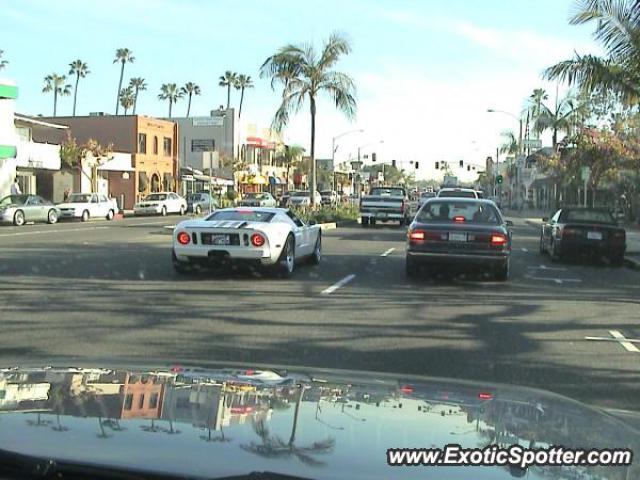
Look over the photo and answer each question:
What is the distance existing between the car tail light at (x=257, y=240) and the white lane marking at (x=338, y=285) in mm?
1451

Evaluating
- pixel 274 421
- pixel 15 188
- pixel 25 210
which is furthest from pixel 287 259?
pixel 15 188

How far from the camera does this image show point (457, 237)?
13.8 m

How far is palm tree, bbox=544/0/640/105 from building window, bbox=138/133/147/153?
45622 millimetres

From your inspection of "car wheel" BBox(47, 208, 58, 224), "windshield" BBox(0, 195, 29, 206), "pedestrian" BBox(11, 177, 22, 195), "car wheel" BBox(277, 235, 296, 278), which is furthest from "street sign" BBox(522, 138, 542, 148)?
"car wheel" BBox(277, 235, 296, 278)

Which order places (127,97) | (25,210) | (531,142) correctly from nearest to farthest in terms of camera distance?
(25,210) < (531,142) < (127,97)

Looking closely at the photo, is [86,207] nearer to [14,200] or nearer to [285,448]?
[14,200]

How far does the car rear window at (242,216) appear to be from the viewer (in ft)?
47.7

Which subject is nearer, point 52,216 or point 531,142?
point 52,216

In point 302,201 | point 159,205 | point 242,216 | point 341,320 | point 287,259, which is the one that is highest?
point 302,201

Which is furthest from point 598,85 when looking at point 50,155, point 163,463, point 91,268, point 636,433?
point 50,155

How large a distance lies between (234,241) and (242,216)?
1118 millimetres

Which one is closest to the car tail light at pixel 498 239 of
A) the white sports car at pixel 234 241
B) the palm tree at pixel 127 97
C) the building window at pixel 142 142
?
the white sports car at pixel 234 241

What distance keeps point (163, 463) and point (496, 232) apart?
1176cm

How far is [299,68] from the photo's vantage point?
109 ft
